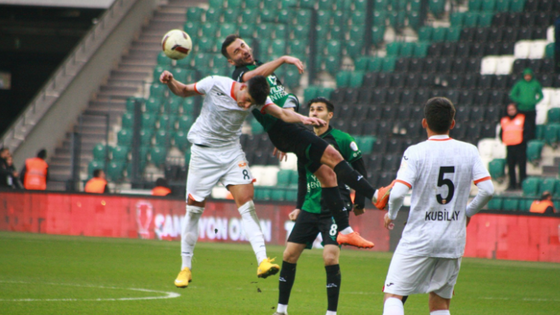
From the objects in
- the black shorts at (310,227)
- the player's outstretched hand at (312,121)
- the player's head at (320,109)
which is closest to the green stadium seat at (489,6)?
the player's head at (320,109)

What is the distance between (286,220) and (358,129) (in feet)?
12.7

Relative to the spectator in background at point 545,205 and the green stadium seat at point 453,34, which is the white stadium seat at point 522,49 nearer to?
the green stadium seat at point 453,34

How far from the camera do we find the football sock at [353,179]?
6449 mm

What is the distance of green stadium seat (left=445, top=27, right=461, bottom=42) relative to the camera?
1948cm

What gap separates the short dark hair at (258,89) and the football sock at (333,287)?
162 cm

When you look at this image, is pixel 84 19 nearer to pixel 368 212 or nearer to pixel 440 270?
pixel 368 212

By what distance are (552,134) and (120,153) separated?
1065 cm

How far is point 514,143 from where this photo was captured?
15.4 metres

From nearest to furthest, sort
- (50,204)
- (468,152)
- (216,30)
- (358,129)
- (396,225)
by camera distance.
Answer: (468,152) → (396,225) → (50,204) → (358,129) → (216,30)

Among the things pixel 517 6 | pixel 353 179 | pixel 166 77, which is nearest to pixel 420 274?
pixel 353 179

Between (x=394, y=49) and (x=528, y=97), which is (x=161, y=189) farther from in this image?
(x=528, y=97)

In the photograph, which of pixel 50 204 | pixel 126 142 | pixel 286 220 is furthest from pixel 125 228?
pixel 126 142

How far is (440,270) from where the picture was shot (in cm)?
506

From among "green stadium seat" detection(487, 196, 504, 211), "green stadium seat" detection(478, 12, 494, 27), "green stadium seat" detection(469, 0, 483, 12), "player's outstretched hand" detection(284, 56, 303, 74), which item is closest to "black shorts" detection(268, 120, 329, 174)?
"player's outstretched hand" detection(284, 56, 303, 74)
